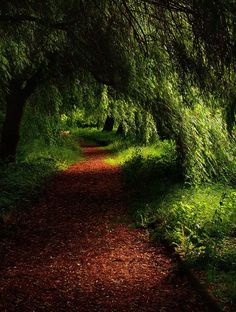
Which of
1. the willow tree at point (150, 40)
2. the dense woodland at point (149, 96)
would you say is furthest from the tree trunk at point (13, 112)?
the willow tree at point (150, 40)

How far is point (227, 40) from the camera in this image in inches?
153

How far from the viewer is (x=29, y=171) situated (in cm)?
1323

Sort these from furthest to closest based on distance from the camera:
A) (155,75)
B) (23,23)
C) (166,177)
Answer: (166,177)
(155,75)
(23,23)

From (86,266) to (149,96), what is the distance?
16.4 feet

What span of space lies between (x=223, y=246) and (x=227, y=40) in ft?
11.1

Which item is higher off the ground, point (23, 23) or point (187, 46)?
point (23, 23)

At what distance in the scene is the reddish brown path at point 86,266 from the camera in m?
5.10

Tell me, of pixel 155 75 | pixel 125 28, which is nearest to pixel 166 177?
pixel 155 75

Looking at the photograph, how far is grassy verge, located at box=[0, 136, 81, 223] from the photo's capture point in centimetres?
989

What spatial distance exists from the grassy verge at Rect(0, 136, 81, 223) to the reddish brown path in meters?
0.53

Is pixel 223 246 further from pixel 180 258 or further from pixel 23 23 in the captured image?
pixel 23 23

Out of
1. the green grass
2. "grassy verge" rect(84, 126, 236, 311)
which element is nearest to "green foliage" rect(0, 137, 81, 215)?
"grassy verge" rect(84, 126, 236, 311)

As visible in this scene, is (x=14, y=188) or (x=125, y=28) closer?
(x=125, y=28)

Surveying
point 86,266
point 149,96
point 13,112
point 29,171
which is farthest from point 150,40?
point 13,112
